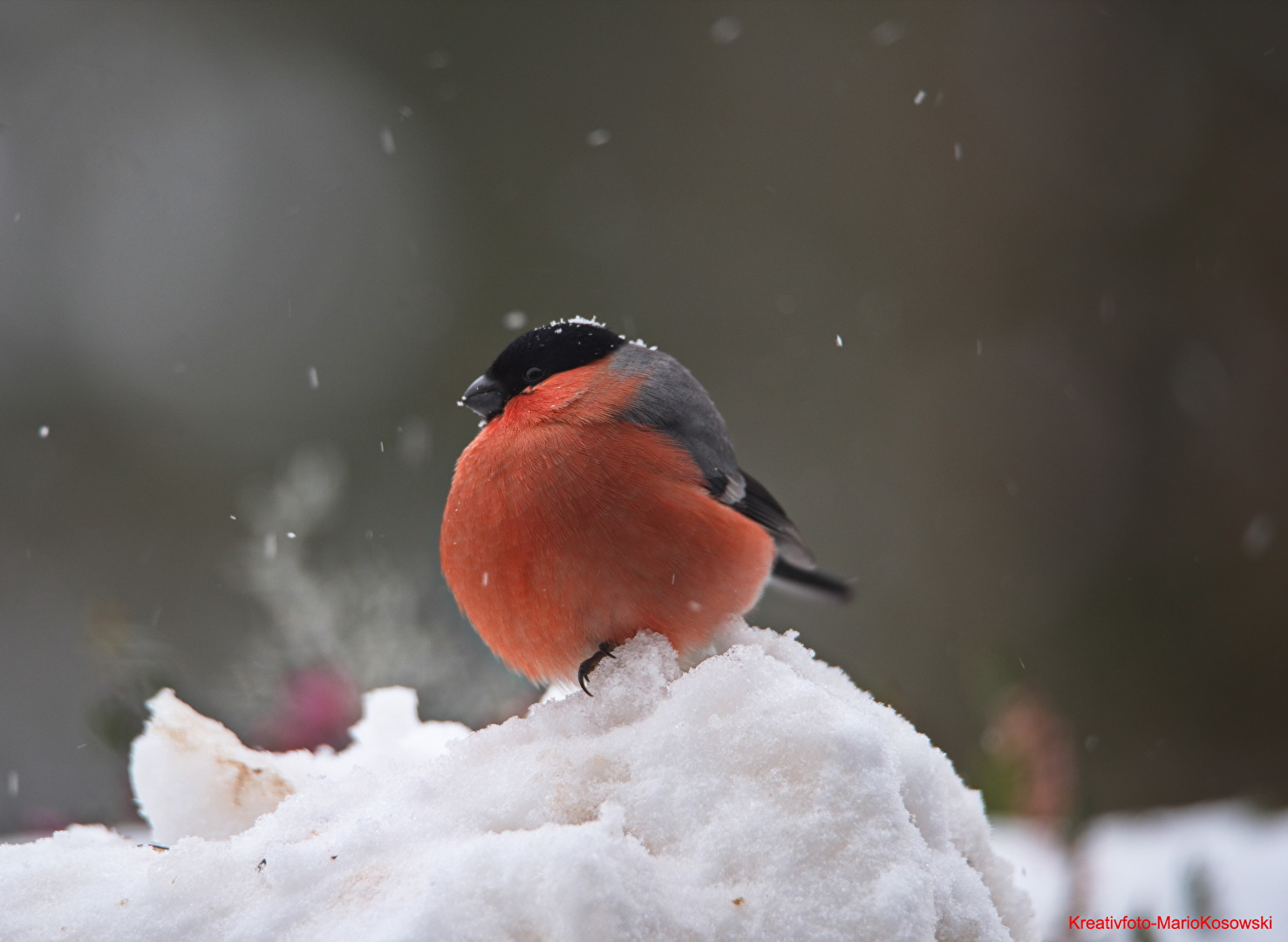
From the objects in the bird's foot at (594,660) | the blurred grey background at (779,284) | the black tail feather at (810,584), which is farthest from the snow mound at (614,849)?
the blurred grey background at (779,284)

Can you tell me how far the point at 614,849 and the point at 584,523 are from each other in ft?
1.46

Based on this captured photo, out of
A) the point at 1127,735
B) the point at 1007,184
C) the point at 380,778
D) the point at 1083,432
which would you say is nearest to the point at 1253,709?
the point at 1127,735

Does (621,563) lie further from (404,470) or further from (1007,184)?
(1007,184)

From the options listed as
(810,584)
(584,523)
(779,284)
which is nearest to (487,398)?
(584,523)

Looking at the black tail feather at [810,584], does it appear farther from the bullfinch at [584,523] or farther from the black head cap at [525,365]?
the black head cap at [525,365]

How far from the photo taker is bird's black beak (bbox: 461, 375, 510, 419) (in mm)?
1246

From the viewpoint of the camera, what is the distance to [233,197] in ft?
13.0

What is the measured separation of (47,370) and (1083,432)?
397cm

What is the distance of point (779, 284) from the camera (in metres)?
3.94

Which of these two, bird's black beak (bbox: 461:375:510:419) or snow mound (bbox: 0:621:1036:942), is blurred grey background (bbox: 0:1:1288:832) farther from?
snow mound (bbox: 0:621:1036:942)

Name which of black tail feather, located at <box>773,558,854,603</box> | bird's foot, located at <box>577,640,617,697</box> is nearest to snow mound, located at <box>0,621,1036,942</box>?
bird's foot, located at <box>577,640,617,697</box>

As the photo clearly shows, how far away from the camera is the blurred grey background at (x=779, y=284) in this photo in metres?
3.38

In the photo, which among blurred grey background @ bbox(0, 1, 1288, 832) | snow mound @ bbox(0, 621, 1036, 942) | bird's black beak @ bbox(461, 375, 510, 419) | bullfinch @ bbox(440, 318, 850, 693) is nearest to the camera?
snow mound @ bbox(0, 621, 1036, 942)

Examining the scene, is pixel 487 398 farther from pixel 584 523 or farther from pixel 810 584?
pixel 810 584
